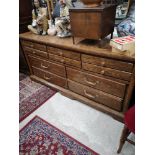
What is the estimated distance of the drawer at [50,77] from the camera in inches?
73.1

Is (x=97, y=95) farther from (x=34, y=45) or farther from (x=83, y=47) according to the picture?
(x=34, y=45)

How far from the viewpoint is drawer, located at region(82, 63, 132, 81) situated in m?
1.21

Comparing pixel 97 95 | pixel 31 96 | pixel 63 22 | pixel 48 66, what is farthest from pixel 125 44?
pixel 31 96

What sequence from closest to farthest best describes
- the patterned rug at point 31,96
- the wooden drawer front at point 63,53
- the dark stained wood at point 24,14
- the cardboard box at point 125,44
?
the cardboard box at point 125,44, the wooden drawer front at point 63,53, the patterned rug at point 31,96, the dark stained wood at point 24,14

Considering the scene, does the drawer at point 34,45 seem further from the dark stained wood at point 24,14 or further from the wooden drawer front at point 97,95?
the wooden drawer front at point 97,95

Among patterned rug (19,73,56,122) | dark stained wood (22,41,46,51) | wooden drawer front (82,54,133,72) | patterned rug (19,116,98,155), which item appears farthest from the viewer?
patterned rug (19,73,56,122)

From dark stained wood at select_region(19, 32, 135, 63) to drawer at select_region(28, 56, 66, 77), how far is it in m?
0.29

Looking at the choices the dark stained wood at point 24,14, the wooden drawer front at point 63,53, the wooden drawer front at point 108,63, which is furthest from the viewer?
the dark stained wood at point 24,14

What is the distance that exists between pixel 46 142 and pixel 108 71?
94 centimetres

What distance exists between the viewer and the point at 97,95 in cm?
155

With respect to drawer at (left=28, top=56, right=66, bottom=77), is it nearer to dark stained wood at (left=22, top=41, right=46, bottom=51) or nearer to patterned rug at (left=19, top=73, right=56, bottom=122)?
dark stained wood at (left=22, top=41, right=46, bottom=51)

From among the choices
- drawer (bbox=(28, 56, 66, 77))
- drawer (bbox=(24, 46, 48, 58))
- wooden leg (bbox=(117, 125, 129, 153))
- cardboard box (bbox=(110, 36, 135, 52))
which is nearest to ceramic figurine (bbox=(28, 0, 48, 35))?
drawer (bbox=(24, 46, 48, 58))

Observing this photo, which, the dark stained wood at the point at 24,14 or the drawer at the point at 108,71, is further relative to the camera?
the dark stained wood at the point at 24,14

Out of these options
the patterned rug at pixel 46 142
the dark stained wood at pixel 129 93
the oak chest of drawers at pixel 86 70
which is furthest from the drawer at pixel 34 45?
the dark stained wood at pixel 129 93
